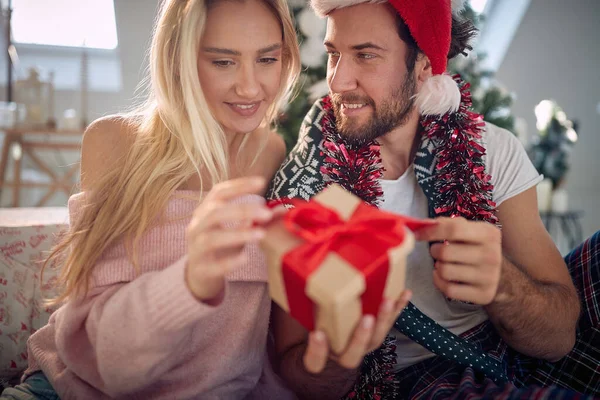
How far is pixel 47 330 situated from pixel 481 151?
4.22 feet

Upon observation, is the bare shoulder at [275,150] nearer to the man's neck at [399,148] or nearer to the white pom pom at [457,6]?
the man's neck at [399,148]

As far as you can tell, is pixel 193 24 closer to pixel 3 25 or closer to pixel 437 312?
pixel 437 312

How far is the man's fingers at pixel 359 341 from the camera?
781 mm

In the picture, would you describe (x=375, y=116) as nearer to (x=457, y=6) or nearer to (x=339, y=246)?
(x=457, y=6)

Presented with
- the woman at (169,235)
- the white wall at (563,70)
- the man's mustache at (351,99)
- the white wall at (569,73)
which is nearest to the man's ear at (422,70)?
the man's mustache at (351,99)

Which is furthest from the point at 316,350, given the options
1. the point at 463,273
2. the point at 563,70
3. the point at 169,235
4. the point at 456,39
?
the point at 563,70

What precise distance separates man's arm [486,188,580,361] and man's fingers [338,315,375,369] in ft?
1.54

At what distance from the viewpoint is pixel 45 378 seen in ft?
4.01

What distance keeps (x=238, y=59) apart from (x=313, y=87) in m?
1.04

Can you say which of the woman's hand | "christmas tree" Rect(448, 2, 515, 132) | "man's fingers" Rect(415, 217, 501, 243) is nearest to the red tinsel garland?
"man's fingers" Rect(415, 217, 501, 243)

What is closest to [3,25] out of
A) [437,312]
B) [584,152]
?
[437,312]

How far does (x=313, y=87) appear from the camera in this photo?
7.55 ft

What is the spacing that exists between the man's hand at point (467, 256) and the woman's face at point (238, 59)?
62 centimetres

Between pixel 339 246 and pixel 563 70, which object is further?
pixel 563 70
